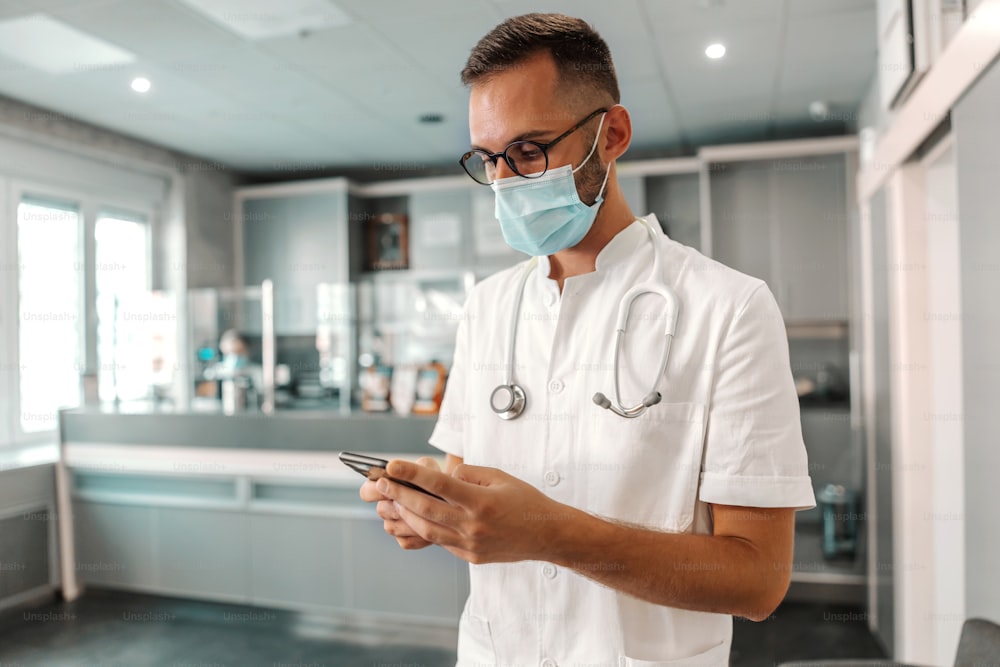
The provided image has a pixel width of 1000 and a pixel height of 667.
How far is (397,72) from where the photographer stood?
3652mm

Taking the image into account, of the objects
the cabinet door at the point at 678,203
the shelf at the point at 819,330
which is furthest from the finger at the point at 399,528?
the cabinet door at the point at 678,203

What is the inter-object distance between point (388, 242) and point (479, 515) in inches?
198

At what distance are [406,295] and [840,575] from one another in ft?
10.1

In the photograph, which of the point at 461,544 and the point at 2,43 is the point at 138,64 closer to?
the point at 2,43

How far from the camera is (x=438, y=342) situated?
4.86 m

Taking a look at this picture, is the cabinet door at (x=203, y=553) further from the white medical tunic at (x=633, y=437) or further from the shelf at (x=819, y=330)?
the shelf at (x=819, y=330)

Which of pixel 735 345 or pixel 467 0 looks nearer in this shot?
pixel 735 345

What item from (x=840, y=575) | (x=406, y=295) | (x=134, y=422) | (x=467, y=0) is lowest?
(x=840, y=575)

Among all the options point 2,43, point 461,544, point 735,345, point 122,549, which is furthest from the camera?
point 122,549

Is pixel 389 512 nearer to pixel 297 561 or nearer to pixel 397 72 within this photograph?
pixel 297 561

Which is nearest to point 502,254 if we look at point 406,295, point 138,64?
point 406,295

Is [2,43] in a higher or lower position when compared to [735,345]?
higher

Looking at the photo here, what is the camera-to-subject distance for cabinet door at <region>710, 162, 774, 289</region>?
4.61 metres

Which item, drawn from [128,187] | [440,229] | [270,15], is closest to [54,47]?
[270,15]
